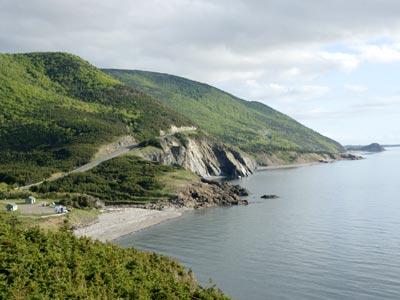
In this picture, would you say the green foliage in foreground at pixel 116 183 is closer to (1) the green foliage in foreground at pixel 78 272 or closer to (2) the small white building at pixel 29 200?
(2) the small white building at pixel 29 200

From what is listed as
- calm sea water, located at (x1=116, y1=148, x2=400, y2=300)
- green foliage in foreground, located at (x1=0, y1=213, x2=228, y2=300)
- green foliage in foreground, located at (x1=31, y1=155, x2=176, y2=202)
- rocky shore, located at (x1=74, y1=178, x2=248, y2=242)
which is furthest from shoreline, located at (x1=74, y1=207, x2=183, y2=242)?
green foliage in foreground, located at (x1=0, y1=213, x2=228, y2=300)

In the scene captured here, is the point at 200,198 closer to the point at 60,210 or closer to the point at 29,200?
the point at 60,210

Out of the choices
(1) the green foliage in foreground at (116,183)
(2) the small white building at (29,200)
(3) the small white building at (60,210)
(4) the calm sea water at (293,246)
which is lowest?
(4) the calm sea water at (293,246)

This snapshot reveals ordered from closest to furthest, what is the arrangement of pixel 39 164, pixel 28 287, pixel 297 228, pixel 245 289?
pixel 28 287 < pixel 245 289 < pixel 297 228 < pixel 39 164

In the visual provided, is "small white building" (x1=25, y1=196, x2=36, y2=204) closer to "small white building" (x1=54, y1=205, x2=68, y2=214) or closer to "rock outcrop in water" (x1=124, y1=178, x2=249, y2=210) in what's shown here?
"small white building" (x1=54, y1=205, x2=68, y2=214)

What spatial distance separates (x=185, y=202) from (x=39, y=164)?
223 feet

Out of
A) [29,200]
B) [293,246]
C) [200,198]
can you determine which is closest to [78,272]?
[293,246]

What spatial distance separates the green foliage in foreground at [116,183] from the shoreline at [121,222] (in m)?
15.0

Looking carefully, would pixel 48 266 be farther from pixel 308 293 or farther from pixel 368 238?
pixel 368 238

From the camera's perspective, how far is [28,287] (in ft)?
111

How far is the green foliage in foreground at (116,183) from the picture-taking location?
139000 mm

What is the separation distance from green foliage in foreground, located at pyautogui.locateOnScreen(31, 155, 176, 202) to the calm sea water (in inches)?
1043

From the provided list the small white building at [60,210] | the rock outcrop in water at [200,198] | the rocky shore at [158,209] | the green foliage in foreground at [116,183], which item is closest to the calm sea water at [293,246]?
the rocky shore at [158,209]

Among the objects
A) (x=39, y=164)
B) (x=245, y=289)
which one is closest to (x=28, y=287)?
(x=245, y=289)
